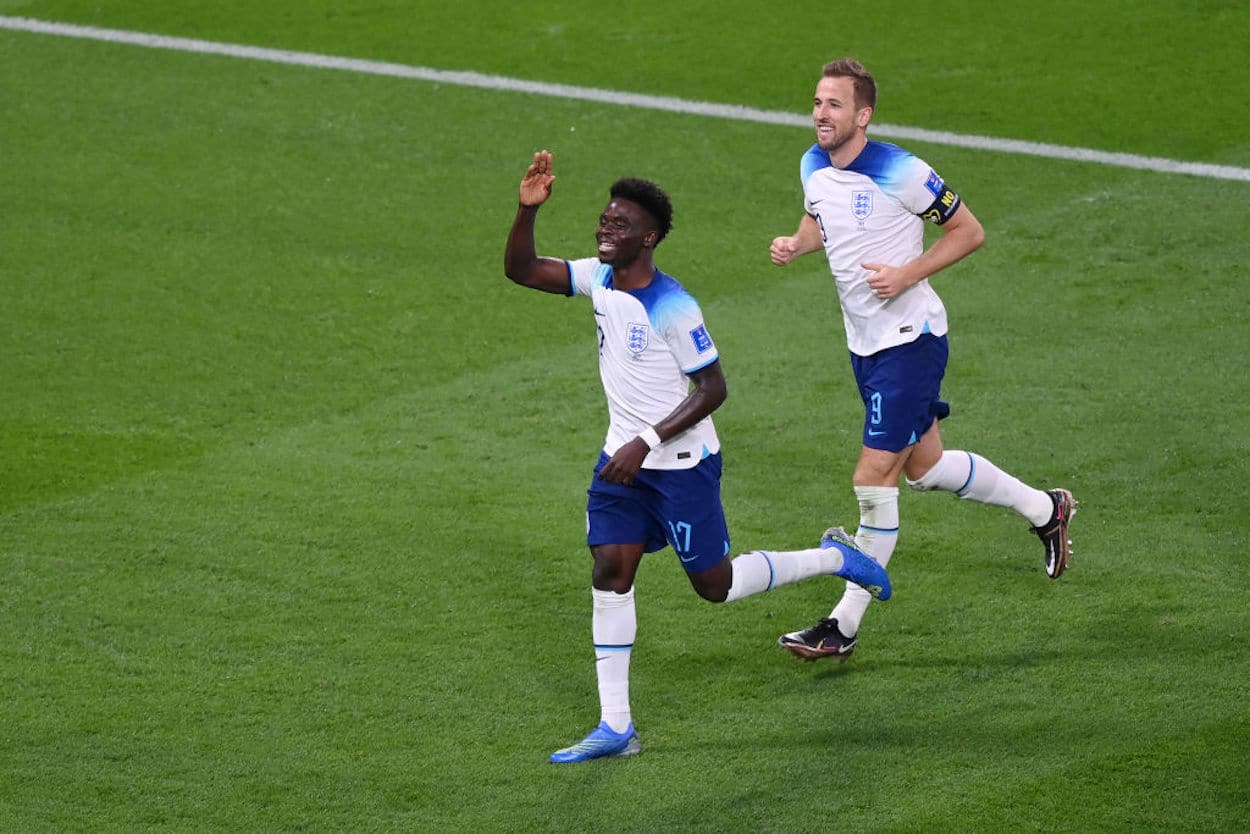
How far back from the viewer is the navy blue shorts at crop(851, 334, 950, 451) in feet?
25.9

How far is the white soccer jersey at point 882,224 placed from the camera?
786 cm

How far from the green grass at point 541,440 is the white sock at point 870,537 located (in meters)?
0.21

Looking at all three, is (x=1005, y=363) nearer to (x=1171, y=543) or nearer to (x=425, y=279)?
(x=1171, y=543)

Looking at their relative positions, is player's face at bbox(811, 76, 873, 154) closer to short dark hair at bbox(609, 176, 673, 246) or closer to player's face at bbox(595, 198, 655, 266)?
short dark hair at bbox(609, 176, 673, 246)

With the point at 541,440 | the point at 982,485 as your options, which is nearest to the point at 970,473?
the point at 982,485

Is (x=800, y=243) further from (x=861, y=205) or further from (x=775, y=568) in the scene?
(x=775, y=568)

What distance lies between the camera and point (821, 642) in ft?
26.2

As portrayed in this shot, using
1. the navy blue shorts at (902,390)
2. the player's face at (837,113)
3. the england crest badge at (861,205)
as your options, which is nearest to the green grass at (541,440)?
the navy blue shorts at (902,390)

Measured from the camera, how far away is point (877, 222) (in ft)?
25.9

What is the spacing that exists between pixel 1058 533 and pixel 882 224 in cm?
168

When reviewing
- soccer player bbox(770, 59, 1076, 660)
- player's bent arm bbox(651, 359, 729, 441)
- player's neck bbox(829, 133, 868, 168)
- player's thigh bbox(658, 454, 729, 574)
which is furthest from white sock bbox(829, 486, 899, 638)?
player's neck bbox(829, 133, 868, 168)

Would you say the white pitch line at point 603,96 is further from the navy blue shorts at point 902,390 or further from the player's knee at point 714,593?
the player's knee at point 714,593

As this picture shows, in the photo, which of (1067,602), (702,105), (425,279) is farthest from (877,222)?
(702,105)

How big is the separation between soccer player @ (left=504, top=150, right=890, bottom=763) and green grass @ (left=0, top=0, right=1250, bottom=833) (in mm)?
494
